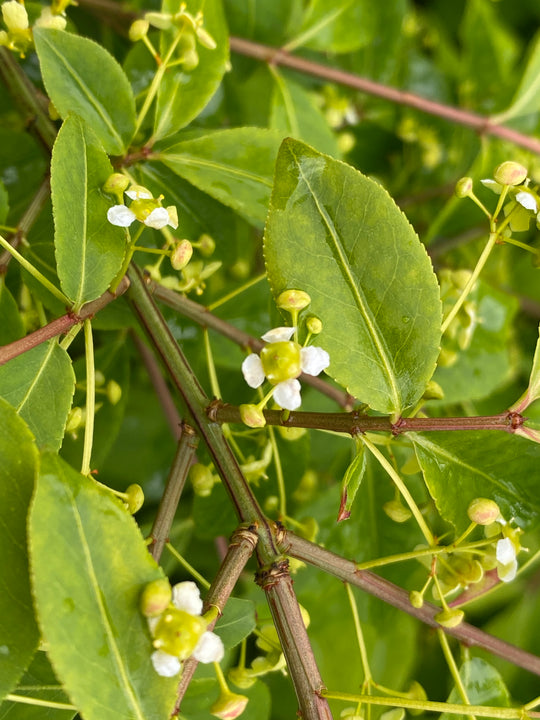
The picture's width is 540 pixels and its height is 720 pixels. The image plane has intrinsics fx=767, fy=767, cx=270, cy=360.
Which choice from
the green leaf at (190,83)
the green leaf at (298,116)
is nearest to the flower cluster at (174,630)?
the green leaf at (190,83)

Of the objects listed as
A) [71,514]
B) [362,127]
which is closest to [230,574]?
[71,514]

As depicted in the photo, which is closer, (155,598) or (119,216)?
(155,598)

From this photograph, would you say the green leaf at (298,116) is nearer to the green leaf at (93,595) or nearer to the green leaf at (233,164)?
the green leaf at (233,164)

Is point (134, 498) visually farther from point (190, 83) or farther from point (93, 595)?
point (190, 83)

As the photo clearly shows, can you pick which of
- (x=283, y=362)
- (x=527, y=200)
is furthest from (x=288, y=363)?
(x=527, y=200)

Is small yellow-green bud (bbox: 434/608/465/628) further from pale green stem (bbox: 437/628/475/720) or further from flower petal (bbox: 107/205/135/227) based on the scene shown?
flower petal (bbox: 107/205/135/227)
